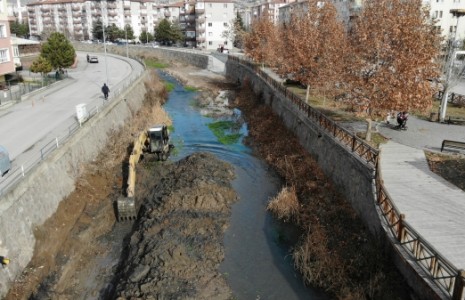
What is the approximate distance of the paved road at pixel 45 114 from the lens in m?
23.8

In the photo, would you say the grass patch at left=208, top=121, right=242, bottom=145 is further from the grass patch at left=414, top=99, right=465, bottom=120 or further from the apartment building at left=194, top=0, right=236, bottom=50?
the apartment building at left=194, top=0, right=236, bottom=50

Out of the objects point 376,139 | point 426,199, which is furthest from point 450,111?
point 426,199

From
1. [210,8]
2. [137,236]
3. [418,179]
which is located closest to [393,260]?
[418,179]

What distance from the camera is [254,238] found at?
19469 mm

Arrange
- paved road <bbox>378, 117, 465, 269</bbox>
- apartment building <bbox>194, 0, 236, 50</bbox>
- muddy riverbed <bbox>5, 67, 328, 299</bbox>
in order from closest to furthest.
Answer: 1. paved road <bbox>378, 117, 465, 269</bbox>
2. muddy riverbed <bbox>5, 67, 328, 299</bbox>
3. apartment building <bbox>194, 0, 236, 50</bbox>

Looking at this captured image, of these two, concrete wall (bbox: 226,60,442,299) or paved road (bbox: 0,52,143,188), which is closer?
concrete wall (bbox: 226,60,442,299)

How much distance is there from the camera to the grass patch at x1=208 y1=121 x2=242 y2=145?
3462 centimetres

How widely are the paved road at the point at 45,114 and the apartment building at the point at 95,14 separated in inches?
3548

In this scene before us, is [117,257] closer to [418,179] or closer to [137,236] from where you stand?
[137,236]

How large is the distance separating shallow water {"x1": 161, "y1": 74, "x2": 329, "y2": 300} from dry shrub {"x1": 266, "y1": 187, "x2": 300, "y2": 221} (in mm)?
508

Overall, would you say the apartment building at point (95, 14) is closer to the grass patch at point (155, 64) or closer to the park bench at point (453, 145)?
the grass patch at point (155, 64)

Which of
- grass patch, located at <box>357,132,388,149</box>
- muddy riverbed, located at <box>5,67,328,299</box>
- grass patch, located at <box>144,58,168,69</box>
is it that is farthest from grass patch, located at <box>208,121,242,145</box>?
grass patch, located at <box>144,58,168,69</box>

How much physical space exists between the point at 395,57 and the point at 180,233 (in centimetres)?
1419

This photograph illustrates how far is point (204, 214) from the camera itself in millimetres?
20766
